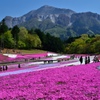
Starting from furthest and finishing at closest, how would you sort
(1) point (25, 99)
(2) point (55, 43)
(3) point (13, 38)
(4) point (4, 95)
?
(2) point (55, 43) → (3) point (13, 38) → (4) point (4, 95) → (1) point (25, 99)

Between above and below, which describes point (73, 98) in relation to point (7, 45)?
below

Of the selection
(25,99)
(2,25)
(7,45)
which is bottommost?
(25,99)

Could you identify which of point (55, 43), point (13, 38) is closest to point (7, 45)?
point (13, 38)

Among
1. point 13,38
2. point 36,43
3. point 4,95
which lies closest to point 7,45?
point 13,38

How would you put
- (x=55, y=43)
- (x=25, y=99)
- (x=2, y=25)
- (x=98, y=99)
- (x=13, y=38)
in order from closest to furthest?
(x=98, y=99) < (x=25, y=99) < (x=13, y=38) < (x=2, y=25) < (x=55, y=43)

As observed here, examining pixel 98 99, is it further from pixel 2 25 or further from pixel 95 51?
pixel 2 25

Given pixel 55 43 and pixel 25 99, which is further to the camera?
pixel 55 43

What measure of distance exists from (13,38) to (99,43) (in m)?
50.8

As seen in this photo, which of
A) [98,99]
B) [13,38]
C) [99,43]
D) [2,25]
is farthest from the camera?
[2,25]

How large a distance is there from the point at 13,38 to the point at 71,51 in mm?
39271

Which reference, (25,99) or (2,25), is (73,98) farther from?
(2,25)

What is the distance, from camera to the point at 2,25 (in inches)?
6836

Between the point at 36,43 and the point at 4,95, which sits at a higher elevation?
the point at 36,43

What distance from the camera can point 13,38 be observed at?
160250 millimetres
